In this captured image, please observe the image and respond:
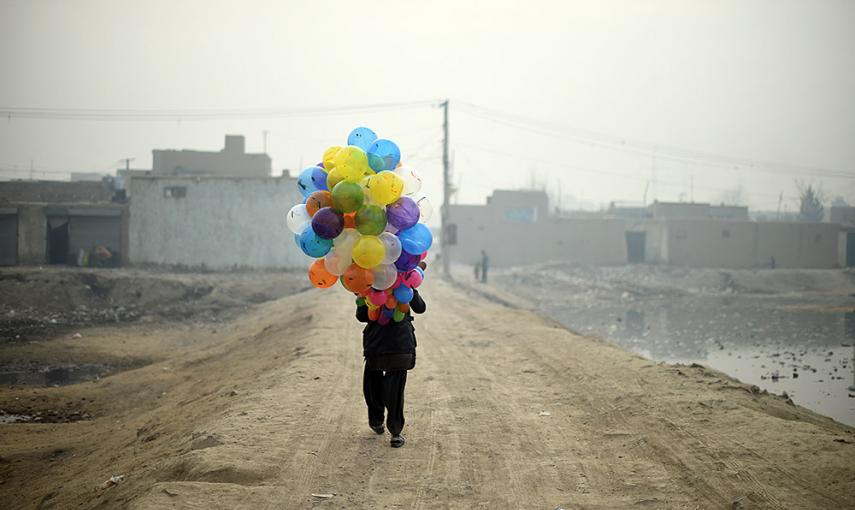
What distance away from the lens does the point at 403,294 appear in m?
6.75

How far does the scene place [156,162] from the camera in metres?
44.9

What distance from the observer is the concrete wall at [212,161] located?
4472 cm

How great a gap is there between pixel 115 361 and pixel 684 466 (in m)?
14.1

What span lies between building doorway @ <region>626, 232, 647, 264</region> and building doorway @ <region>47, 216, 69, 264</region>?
39.5m

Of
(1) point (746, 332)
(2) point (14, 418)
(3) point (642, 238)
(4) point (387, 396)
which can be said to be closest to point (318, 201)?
(4) point (387, 396)

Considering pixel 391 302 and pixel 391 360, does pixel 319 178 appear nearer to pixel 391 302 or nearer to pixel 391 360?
pixel 391 302

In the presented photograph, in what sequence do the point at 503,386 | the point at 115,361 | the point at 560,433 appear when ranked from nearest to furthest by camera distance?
the point at 560,433, the point at 503,386, the point at 115,361

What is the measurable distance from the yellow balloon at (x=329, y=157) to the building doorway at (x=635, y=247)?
50917mm

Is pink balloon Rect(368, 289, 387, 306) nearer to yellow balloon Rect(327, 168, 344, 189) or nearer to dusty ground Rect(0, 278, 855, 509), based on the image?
yellow balloon Rect(327, 168, 344, 189)

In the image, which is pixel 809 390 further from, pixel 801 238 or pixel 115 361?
pixel 801 238

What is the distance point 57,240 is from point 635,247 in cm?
4080

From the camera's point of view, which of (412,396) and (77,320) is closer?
(412,396)

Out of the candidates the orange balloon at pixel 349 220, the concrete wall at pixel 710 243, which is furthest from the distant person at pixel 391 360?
the concrete wall at pixel 710 243

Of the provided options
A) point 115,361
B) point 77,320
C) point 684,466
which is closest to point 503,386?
point 684,466
